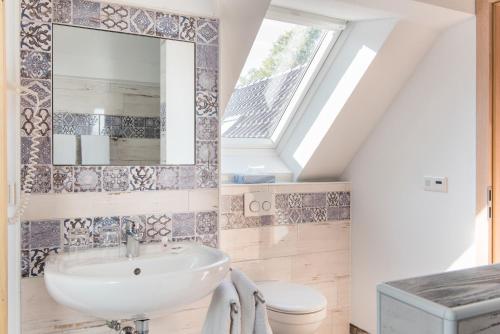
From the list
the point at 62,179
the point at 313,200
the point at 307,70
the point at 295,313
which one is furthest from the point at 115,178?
the point at 307,70

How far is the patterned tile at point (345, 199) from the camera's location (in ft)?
9.41

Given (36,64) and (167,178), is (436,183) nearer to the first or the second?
(167,178)

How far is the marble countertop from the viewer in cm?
75

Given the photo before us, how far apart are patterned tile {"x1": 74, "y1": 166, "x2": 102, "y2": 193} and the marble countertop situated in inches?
58.1

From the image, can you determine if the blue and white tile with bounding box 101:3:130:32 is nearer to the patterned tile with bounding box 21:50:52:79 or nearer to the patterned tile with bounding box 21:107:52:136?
the patterned tile with bounding box 21:50:52:79

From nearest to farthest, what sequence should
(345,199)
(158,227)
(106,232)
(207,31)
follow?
(106,232)
(158,227)
(207,31)
(345,199)

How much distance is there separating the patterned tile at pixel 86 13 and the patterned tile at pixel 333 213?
71.1 inches

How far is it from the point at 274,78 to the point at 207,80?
0.73 metres

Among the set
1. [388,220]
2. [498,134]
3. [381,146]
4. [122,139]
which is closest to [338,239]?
[388,220]

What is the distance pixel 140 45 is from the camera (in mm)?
2014

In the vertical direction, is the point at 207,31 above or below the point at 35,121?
above

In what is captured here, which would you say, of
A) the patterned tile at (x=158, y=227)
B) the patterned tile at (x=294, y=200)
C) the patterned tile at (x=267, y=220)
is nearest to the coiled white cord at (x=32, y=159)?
the patterned tile at (x=158, y=227)

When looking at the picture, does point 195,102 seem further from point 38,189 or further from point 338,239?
point 338,239

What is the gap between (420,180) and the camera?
240 cm
